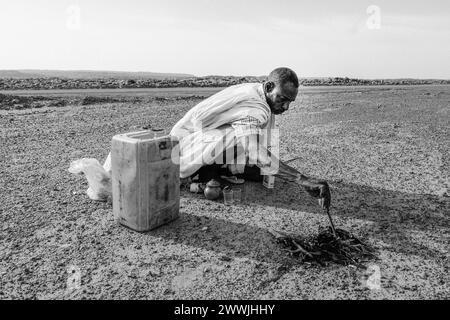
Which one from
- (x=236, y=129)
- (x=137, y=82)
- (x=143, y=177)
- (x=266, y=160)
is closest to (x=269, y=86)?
(x=236, y=129)

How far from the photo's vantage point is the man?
3.65 meters

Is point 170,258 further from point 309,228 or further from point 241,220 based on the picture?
point 309,228

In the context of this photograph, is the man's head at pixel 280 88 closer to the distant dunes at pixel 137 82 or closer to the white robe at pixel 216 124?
the white robe at pixel 216 124

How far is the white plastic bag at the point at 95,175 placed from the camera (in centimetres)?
389

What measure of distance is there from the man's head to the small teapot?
98 cm

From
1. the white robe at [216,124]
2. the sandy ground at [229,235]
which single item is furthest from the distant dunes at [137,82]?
the white robe at [216,124]

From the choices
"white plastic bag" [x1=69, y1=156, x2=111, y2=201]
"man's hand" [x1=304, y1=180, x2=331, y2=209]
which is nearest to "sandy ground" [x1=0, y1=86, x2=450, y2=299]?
"white plastic bag" [x1=69, y1=156, x2=111, y2=201]

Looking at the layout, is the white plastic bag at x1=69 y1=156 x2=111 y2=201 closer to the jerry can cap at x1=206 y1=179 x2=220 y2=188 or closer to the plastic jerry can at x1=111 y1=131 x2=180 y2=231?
the plastic jerry can at x1=111 y1=131 x2=180 y2=231

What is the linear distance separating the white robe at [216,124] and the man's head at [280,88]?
8 cm

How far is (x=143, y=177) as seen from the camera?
323 cm

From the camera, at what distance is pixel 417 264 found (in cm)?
299

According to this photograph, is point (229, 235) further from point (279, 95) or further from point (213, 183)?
point (279, 95)

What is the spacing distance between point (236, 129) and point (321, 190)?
98 centimetres
